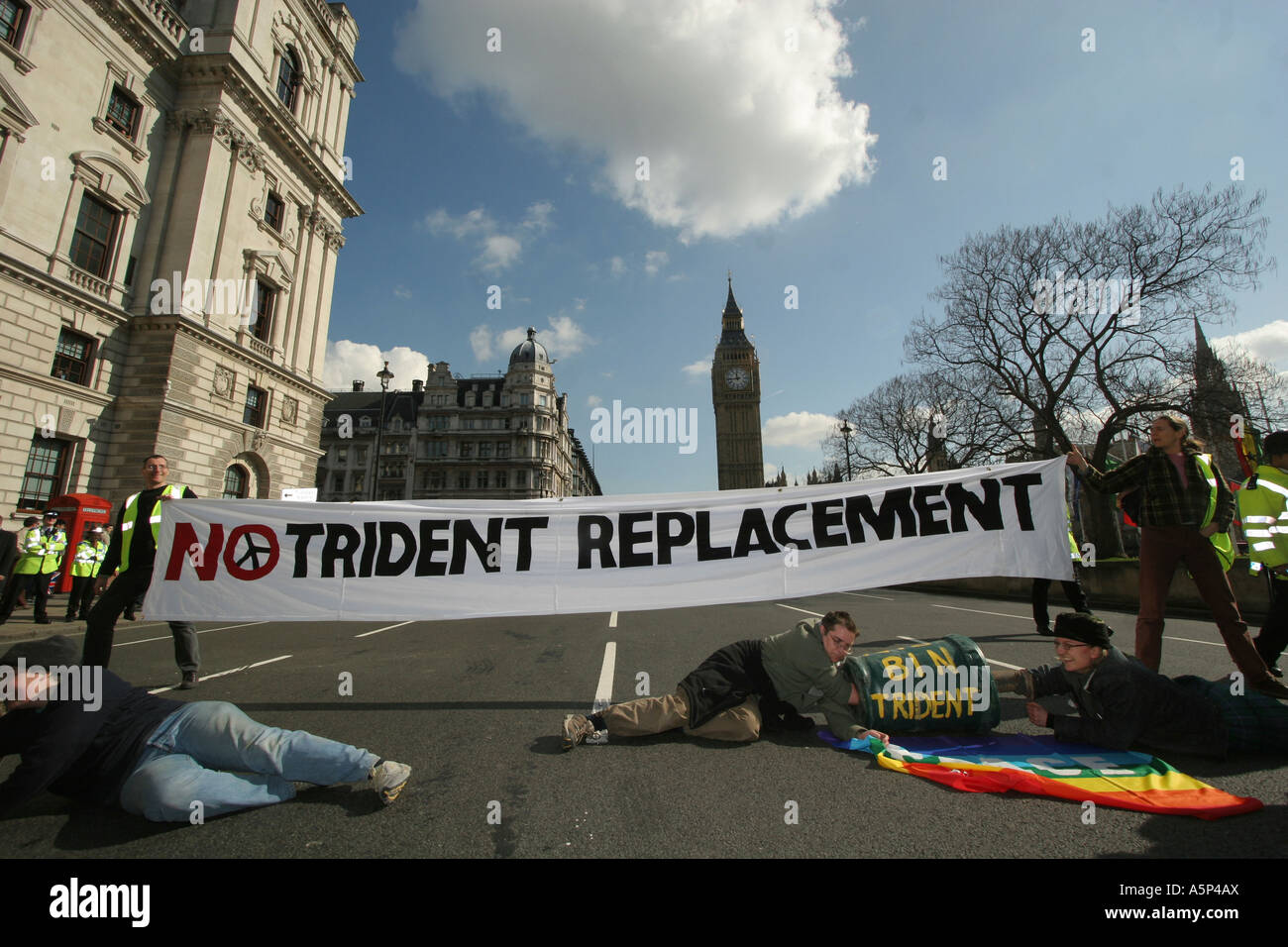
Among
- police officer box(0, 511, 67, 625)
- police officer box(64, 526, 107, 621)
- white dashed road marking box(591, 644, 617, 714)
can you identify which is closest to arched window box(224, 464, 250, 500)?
police officer box(64, 526, 107, 621)

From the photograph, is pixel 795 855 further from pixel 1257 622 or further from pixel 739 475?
pixel 739 475

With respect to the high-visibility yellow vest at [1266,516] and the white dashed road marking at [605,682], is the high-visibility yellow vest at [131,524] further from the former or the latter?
the high-visibility yellow vest at [1266,516]

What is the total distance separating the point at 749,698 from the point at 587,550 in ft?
6.65

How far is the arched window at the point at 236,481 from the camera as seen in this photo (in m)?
22.8

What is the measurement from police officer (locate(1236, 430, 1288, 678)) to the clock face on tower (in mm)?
113199

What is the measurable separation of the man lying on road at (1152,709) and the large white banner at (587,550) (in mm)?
1643

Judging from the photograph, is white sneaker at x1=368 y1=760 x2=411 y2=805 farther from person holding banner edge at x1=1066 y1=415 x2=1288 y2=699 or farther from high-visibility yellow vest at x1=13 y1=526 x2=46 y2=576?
high-visibility yellow vest at x1=13 y1=526 x2=46 y2=576

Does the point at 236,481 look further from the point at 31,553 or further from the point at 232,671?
the point at 232,671

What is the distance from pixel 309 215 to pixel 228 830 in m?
32.5

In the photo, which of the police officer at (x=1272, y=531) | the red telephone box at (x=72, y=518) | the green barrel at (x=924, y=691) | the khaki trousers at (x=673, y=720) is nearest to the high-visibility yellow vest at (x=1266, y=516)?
the police officer at (x=1272, y=531)

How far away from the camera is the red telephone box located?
50.4 feet
